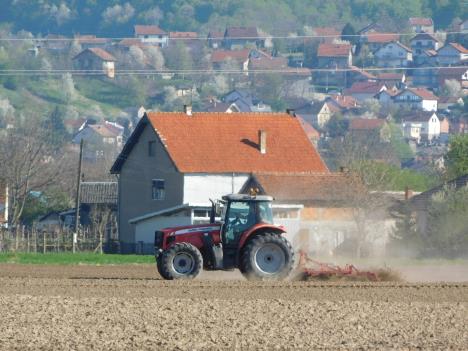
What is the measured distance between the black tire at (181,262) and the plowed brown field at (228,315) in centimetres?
33

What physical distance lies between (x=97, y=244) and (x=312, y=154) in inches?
401

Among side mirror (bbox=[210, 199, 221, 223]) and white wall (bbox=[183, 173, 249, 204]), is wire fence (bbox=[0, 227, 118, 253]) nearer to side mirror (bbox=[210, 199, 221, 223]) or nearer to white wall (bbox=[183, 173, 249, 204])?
white wall (bbox=[183, 173, 249, 204])

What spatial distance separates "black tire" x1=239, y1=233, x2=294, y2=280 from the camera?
30469mm

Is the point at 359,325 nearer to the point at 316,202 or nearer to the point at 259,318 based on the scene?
the point at 259,318

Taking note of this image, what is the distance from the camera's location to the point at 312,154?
64.8 m

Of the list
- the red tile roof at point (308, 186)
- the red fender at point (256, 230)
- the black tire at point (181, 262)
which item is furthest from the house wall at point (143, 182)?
the red fender at point (256, 230)

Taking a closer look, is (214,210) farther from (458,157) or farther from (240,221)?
(458,157)

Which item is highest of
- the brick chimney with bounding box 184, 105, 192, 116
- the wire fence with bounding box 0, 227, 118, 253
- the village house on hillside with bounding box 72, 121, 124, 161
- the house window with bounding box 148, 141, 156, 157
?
the village house on hillside with bounding box 72, 121, 124, 161

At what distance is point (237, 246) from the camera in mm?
30688

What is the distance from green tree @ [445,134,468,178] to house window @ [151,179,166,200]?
13.0 metres

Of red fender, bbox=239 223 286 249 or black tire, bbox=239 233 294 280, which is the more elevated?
red fender, bbox=239 223 286 249

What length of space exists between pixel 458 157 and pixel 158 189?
45.7 feet

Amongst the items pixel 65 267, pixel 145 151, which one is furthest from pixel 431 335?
pixel 145 151

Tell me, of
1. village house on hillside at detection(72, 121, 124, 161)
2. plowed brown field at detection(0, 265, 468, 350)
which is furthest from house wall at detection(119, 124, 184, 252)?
village house on hillside at detection(72, 121, 124, 161)
